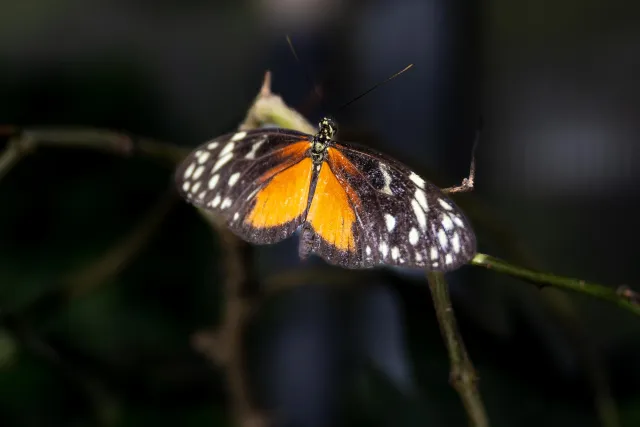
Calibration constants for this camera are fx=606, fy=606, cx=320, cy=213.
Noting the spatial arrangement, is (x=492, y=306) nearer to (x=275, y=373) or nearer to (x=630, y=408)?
(x=630, y=408)

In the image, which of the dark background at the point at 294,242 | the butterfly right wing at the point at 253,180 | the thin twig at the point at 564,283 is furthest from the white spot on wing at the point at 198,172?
the thin twig at the point at 564,283

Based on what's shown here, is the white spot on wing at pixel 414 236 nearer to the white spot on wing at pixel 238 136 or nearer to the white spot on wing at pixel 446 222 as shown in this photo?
the white spot on wing at pixel 446 222

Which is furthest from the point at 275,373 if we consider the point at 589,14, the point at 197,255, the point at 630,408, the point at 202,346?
the point at 589,14

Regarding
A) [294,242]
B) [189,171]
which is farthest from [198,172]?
[294,242]

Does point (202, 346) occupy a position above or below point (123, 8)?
below

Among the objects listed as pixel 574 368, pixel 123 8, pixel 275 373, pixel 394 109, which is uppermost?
pixel 123 8

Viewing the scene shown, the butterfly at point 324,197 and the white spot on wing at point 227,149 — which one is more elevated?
the white spot on wing at point 227,149

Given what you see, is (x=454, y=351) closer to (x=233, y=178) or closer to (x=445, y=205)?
(x=445, y=205)
